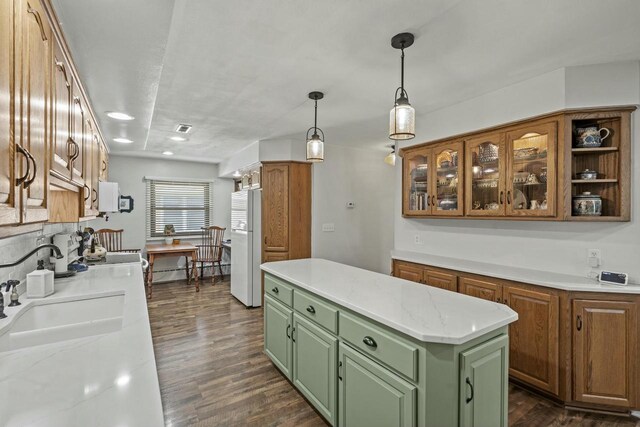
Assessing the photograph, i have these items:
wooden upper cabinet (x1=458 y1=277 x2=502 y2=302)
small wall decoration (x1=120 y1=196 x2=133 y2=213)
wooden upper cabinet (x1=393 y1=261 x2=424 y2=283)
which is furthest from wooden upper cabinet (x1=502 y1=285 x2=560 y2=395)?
small wall decoration (x1=120 y1=196 x2=133 y2=213)

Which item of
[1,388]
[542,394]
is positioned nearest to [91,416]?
[1,388]

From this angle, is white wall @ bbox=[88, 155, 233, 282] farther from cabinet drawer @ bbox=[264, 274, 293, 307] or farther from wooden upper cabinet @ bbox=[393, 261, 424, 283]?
wooden upper cabinet @ bbox=[393, 261, 424, 283]

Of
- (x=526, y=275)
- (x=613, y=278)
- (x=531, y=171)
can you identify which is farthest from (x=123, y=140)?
(x=613, y=278)

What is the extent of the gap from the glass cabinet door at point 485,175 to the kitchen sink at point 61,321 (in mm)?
2905

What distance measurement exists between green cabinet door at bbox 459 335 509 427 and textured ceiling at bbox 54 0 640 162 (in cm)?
171

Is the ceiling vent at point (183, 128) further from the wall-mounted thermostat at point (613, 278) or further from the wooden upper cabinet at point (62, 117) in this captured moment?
the wall-mounted thermostat at point (613, 278)

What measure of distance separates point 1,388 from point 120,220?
5.48 metres

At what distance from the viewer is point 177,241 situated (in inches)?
240

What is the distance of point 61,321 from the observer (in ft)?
6.01

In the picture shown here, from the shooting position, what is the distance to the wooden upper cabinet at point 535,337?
2268 mm

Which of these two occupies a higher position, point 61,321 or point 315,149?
point 315,149

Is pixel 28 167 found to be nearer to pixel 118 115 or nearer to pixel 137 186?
pixel 118 115

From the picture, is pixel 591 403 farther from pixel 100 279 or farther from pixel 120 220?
pixel 120 220

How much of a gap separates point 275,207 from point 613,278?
3618 millimetres
